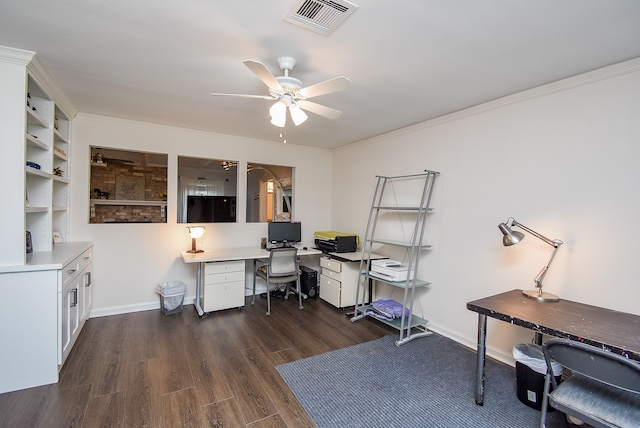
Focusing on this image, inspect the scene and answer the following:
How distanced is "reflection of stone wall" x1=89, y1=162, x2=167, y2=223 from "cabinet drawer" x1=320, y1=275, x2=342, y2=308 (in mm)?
3301

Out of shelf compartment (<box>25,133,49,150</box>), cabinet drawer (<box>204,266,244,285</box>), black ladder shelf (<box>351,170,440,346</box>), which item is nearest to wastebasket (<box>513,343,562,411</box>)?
black ladder shelf (<box>351,170,440,346</box>)

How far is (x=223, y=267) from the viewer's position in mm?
3719

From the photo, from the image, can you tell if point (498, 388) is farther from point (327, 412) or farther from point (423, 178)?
point (423, 178)

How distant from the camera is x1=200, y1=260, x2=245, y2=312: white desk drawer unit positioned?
365 centimetres

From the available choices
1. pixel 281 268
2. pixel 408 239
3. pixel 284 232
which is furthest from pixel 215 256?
pixel 408 239

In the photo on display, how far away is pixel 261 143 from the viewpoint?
450cm

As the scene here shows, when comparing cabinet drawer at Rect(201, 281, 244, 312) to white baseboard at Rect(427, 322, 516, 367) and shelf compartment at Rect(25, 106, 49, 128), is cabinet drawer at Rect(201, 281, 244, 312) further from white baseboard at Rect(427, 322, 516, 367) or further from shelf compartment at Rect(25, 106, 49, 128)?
white baseboard at Rect(427, 322, 516, 367)

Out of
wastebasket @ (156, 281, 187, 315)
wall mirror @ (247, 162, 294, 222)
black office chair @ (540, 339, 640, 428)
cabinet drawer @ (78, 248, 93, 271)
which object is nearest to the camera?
black office chair @ (540, 339, 640, 428)

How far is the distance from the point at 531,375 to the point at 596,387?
→ 0.43 meters

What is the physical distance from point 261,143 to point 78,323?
121 inches

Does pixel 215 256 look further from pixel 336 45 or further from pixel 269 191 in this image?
pixel 336 45

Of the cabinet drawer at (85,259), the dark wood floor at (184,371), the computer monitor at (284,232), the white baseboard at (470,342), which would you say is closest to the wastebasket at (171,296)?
the dark wood floor at (184,371)

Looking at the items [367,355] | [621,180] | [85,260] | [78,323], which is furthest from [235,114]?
[621,180]

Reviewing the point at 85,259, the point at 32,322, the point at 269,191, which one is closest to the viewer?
the point at 32,322
